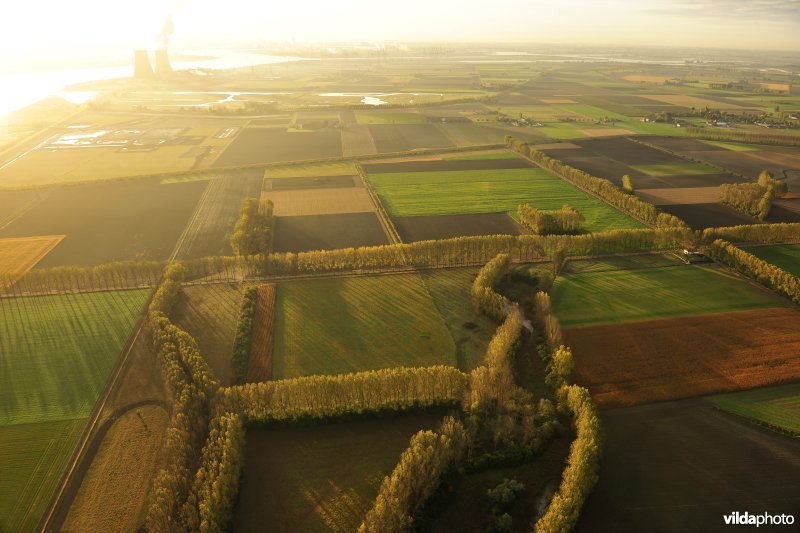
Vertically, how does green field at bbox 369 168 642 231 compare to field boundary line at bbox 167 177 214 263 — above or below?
above

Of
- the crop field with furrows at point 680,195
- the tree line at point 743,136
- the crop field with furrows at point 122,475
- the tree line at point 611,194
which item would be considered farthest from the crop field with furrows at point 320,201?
the tree line at point 743,136

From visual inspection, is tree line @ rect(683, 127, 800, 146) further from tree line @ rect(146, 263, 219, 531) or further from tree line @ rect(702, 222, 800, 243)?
tree line @ rect(146, 263, 219, 531)

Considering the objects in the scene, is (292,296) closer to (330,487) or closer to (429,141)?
(330,487)

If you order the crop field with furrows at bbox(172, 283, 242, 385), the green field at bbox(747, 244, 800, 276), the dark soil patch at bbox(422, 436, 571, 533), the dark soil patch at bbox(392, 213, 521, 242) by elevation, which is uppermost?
the green field at bbox(747, 244, 800, 276)

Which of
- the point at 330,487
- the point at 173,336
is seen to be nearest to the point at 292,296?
the point at 173,336

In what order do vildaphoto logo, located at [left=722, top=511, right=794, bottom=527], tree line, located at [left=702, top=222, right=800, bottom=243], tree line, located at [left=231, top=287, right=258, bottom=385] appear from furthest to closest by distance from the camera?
tree line, located at [left=702, top=222, right=800, bottom=243] < tree line, located at [left=231, top=287, right=258, bottom=385] < vildaphoto logo, located at [left=722, top=511, right=794, bottom=527]

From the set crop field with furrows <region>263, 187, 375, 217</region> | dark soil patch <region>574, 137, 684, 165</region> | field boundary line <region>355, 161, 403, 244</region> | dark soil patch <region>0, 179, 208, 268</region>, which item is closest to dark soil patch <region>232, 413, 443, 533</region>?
field boundary line <region>355, 161, 403, 244</region>
